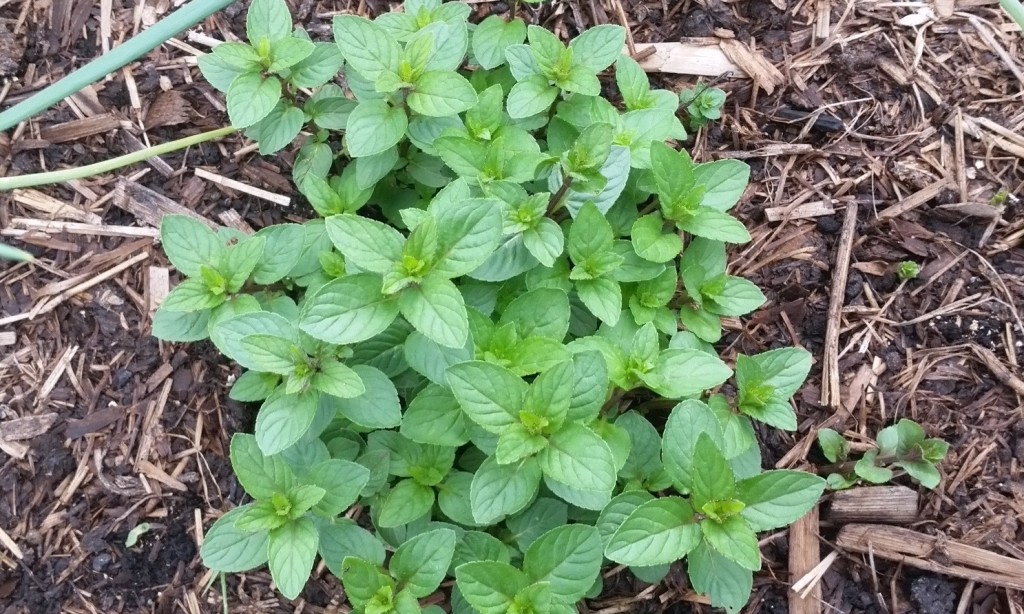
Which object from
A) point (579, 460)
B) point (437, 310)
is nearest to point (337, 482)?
point (437, 310)

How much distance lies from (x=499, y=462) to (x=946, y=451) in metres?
1.62

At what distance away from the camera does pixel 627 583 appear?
243cm

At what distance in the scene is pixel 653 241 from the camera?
2346mm

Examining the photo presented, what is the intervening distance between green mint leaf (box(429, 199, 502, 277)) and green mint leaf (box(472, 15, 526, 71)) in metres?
0.91

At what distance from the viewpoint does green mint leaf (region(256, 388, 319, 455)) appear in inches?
76.9

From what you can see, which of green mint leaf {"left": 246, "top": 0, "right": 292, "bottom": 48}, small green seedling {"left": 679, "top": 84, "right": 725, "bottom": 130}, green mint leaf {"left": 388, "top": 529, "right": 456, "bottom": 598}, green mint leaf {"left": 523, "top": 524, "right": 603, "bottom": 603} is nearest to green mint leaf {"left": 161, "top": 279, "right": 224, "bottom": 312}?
green mint leaf {"left": 246, "top": 0, "right": 292, "bottom": 48}

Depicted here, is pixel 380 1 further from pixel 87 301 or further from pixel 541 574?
pixel 541 574

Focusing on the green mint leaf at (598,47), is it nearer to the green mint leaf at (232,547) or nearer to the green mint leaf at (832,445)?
the green mint leaf at (832,445)

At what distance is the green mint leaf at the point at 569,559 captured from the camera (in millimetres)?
1973

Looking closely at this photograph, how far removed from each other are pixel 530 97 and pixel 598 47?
1.09 ft

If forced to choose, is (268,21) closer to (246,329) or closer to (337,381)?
(246,329)

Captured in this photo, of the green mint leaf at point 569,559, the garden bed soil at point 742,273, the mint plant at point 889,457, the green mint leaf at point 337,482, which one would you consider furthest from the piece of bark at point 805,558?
the green mint leaf at point 337,482

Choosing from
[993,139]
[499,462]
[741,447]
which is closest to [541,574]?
[499,462]

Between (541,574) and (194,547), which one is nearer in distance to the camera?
(541,574)
